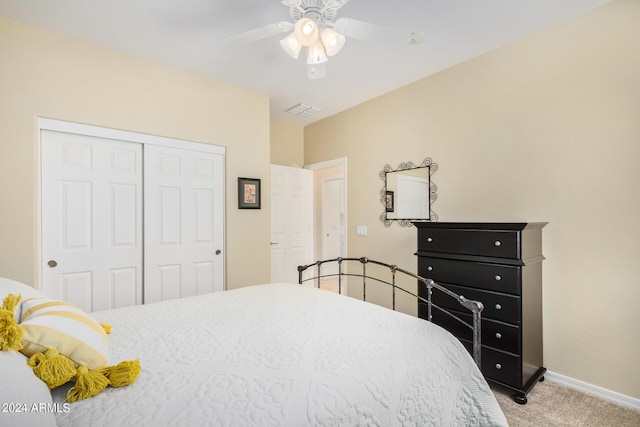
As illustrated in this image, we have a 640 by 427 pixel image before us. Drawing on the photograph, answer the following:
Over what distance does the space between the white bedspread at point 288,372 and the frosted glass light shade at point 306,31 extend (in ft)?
5.27

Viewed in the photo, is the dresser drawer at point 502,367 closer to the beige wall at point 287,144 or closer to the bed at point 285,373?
the bed at point 285,373

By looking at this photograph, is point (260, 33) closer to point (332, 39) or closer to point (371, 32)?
point (332, 39)

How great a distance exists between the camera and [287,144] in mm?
4738

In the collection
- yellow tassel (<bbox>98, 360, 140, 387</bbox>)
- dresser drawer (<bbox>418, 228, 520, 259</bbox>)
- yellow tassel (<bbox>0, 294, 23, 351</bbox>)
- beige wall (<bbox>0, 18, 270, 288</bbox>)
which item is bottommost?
yellow tassel (<bbox>98, 360, 140, 387</bbox>)

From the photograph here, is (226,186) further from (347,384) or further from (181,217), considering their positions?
(347,384)

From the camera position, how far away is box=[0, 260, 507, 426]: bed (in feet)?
2.87

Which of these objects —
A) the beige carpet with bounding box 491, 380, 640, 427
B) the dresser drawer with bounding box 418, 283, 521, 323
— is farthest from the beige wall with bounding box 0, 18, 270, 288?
the beige carpet with bounding box 491, 380, 640, 427

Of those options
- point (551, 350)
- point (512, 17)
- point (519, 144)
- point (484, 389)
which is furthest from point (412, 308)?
point (512, 17)

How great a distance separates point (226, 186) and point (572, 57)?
3303mm

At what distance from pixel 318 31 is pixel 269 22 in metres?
0.69

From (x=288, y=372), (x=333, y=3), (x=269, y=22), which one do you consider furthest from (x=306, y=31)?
(x=288, y=372)

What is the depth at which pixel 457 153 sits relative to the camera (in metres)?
3.02

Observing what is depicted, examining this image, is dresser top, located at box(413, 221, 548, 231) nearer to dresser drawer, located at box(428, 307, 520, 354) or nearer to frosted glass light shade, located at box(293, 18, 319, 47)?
dresser drawer, located at box(428, 307, 520, 354)

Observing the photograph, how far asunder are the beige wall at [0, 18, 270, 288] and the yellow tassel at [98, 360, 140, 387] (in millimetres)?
2063
